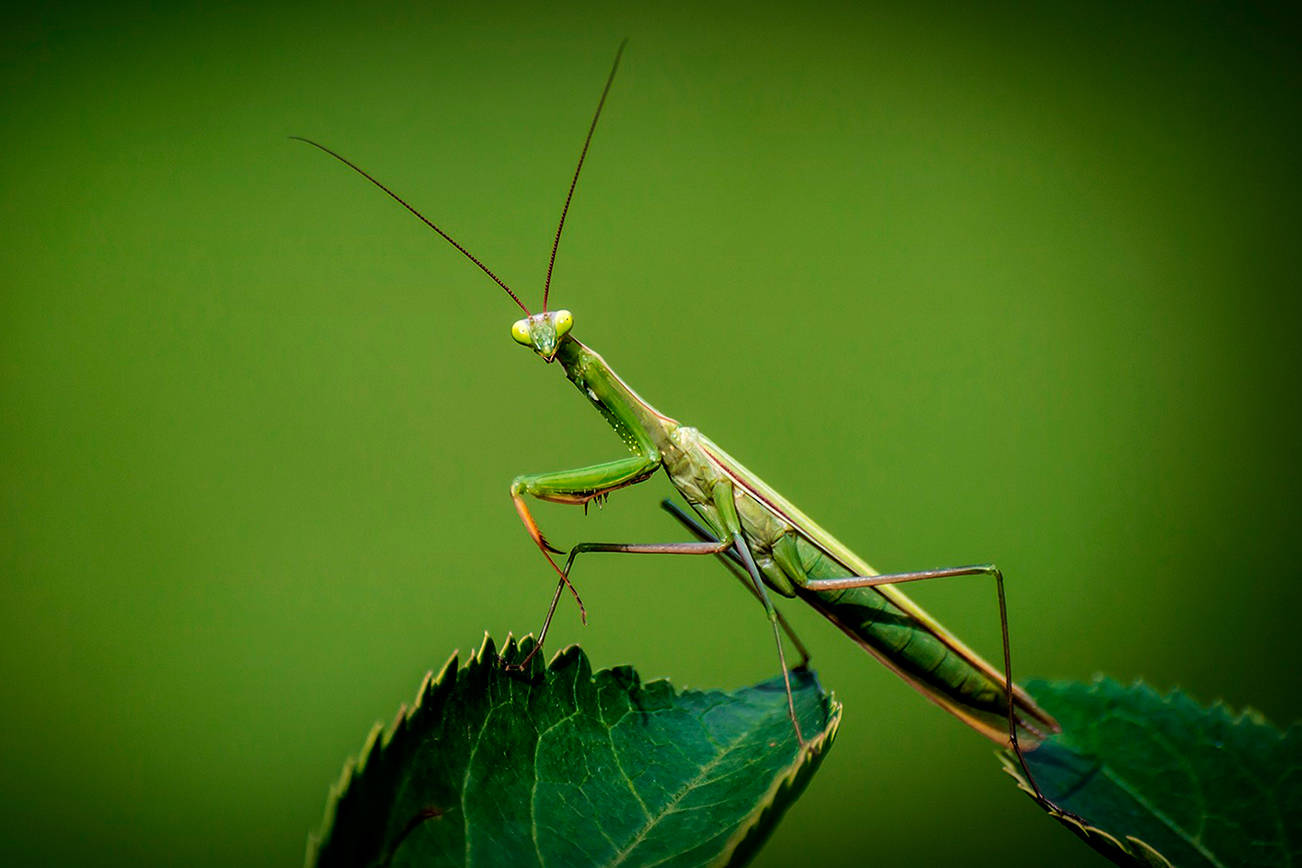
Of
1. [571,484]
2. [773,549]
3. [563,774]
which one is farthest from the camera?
[773,549]

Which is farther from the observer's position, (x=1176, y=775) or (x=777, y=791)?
(x=1176, y=775)

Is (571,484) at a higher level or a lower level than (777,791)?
higher

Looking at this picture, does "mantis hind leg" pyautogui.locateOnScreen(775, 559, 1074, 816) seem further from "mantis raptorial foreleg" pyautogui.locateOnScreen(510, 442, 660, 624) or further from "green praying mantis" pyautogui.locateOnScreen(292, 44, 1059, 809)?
"mantis raptorial foreleg" pyautogui.locateOnScreen(510, 442, 660, 624)

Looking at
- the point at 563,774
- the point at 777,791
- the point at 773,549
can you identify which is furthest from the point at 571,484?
the point at 777,791

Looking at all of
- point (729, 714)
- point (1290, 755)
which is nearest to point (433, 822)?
point (729, 714)

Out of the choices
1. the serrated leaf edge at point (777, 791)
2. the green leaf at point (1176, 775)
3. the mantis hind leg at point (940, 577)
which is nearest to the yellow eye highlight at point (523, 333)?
the mantis hind leg at point (940, 577)

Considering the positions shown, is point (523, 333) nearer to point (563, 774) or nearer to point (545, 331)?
point (545, 331)

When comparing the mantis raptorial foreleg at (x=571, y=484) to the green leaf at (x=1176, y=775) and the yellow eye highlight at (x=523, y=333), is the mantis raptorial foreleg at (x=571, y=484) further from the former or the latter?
the green leaf at (x=1176, y=775)

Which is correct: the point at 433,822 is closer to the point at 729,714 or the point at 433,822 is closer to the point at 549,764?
the point at 549,764
